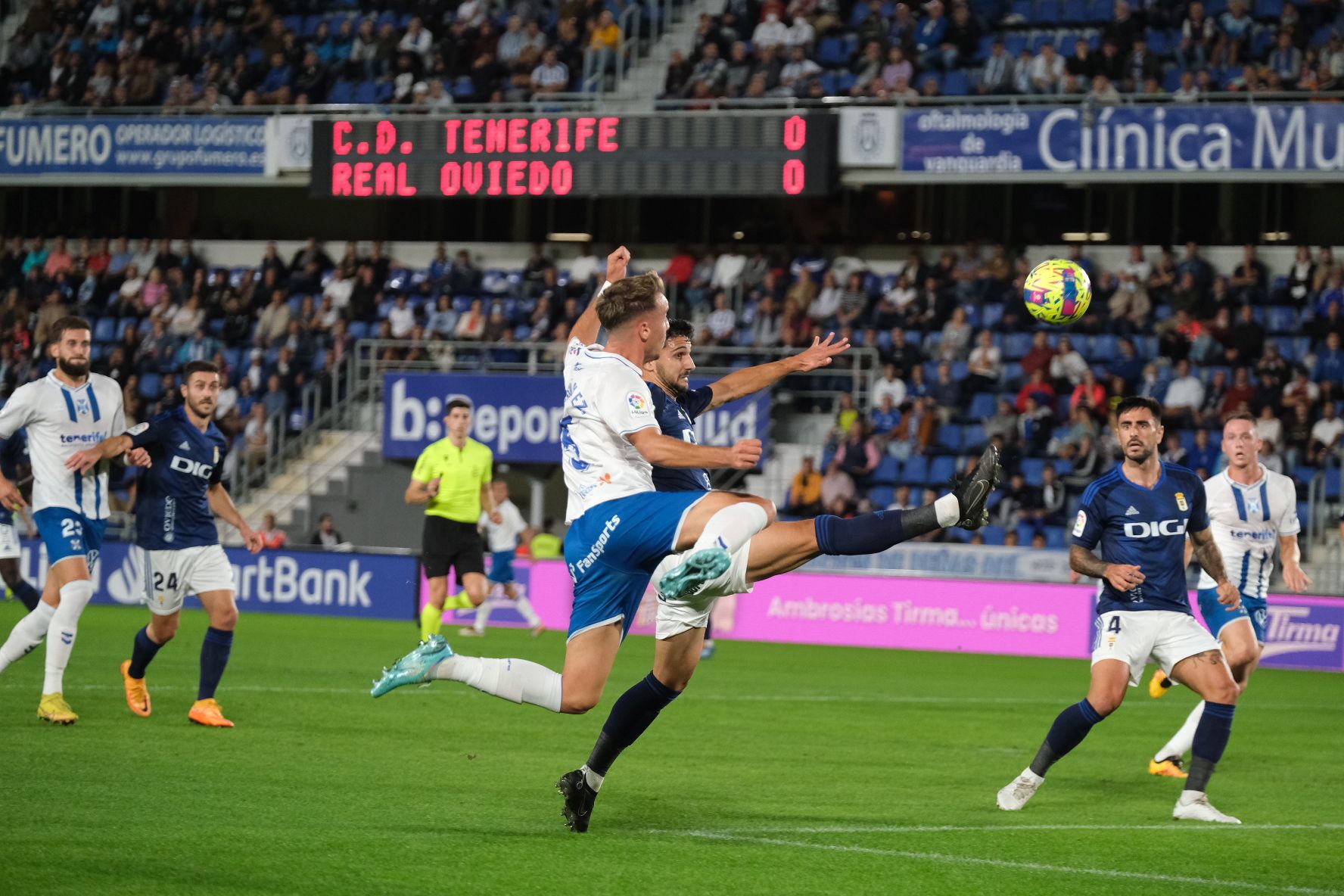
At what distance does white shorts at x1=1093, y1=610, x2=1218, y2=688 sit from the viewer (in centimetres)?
908

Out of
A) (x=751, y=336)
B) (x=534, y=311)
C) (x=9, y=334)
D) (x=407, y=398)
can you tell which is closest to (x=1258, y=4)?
(x=751, y=336)

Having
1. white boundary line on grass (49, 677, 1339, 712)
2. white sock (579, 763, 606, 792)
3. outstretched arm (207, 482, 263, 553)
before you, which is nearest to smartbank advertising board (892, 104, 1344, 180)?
white boundary line on grass (49, 677, 1339, 712)

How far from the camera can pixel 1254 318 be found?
944 inches

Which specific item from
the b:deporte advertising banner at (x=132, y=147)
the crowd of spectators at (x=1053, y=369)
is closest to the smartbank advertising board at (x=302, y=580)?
the crowd of spectators at (x=1053, y=369)

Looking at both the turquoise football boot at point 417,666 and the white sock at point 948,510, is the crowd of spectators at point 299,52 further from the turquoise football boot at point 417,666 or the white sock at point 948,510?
the white sock at point 948,510

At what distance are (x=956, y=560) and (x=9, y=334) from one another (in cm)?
1710

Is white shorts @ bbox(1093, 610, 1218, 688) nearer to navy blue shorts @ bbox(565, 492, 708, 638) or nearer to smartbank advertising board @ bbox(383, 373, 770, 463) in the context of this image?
navy blue shorts @ bbox(565, 492, 708, 638)

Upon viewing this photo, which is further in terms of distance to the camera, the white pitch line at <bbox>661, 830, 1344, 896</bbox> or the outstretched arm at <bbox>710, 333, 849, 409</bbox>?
the outstretched arm at <bbox>710, 333, 849, 409</bbox>

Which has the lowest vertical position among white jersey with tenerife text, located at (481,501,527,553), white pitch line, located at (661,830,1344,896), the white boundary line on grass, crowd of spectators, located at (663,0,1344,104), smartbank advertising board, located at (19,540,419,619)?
smartbank advertising board, located at (19,540,419,619)

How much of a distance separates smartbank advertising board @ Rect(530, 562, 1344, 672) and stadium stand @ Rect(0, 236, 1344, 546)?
6.53 feet

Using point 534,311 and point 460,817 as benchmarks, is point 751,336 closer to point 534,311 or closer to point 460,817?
point 534,311

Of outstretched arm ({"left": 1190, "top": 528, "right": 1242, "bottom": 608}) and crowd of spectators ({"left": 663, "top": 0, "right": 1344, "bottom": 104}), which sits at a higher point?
crowd of spectators ({"left": 663, "top": 0, "right": 1344, "bottom": 104})

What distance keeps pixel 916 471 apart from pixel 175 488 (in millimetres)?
14186

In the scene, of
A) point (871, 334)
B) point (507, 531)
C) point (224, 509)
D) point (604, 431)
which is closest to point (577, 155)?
point (871, 334)
